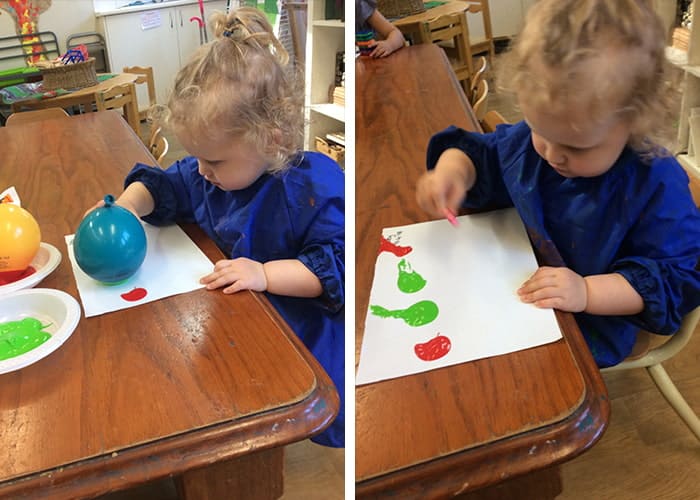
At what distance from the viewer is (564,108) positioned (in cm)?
38

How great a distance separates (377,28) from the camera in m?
0.39

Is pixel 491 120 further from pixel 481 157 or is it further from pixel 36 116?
pixel 36 116

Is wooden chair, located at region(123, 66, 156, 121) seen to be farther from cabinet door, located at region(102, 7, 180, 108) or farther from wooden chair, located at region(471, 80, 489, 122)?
wooden chair, located at region(471, 80, 489, 122)

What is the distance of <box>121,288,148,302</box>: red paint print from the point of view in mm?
452

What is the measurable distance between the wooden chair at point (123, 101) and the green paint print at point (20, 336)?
439 millimetres

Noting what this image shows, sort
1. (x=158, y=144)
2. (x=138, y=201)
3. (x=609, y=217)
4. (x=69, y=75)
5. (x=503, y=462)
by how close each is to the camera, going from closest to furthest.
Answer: (x=503, y=462), (x=609, y=217), (x=138, y=201), (x=158, y=144), (x=69, y=75)

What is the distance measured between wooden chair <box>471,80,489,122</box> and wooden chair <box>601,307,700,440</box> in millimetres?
248

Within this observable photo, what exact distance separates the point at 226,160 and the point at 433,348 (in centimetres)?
31

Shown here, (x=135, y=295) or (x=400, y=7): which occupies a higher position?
(x=400, y=7)

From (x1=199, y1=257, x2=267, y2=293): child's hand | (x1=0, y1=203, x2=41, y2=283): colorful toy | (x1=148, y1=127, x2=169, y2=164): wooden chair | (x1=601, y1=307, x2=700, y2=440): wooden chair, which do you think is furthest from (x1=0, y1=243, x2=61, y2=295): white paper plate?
(x1=601, y1=307, x2=700, y2=440): wooden chair

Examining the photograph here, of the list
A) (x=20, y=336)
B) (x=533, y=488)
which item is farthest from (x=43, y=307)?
(x=533, y=488)

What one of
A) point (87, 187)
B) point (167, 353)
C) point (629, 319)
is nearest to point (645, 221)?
point (629, 319)

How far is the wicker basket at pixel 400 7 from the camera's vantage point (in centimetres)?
37

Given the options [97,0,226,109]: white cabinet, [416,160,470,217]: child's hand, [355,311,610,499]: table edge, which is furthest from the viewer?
[97,0,226,109]: white cabinet
